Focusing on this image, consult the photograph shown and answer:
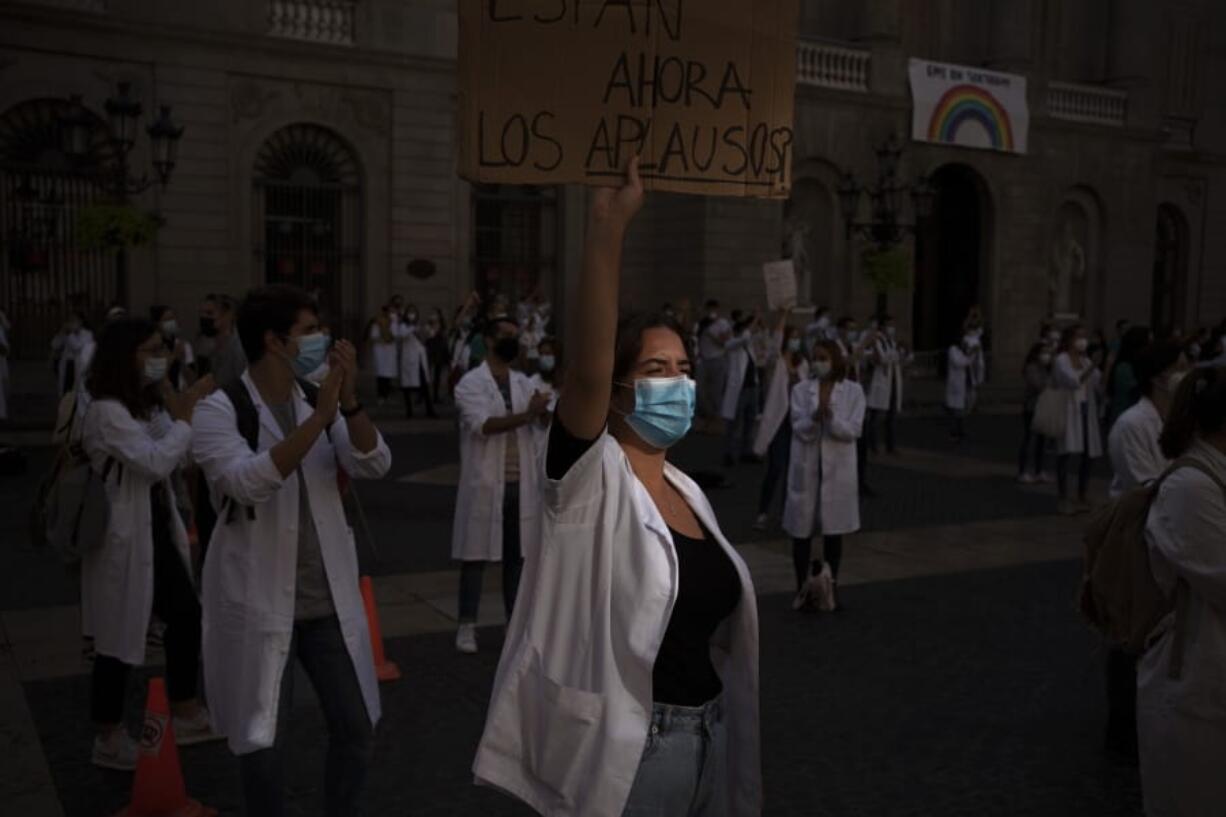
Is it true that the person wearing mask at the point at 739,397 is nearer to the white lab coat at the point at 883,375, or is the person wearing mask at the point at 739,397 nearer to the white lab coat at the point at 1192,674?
the white lab coat at the point at 883,375

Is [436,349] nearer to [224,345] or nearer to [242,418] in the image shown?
[224,345]

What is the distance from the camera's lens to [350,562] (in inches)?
158

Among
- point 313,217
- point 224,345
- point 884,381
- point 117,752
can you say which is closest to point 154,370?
point 117,752

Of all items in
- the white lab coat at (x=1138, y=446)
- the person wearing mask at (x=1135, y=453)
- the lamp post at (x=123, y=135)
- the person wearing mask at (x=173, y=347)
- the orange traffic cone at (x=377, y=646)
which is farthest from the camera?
the lamp post at (x=123, y=135)

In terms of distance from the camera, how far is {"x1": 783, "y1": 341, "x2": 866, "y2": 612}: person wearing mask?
8148 mm

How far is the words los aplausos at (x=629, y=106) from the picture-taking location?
272cm

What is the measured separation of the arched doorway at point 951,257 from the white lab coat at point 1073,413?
19465mm

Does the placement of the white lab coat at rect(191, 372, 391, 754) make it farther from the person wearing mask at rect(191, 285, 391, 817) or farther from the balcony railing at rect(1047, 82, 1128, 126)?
the balcony railing at rect(1047, 82, 1128, 126)

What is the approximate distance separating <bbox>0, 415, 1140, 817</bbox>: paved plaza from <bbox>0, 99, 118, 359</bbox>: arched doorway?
10756 mm

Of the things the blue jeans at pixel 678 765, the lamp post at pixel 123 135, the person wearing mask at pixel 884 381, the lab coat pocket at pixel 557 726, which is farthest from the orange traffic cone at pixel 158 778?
the lamp post at pixel 123 135

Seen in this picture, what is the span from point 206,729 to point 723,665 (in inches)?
136

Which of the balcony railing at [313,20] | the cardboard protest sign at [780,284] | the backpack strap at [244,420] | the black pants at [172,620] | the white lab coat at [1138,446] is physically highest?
the balcony railing at [313,20]

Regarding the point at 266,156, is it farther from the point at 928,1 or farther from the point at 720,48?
the point at 720,48

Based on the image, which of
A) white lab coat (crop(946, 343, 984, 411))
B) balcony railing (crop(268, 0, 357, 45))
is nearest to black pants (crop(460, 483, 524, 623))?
white lab coat (crop(946, 343, 984, 411))
